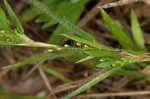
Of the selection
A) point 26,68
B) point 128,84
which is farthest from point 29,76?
point 128,84

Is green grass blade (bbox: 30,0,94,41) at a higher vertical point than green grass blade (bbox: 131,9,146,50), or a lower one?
higher

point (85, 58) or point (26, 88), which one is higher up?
point (85, 58)

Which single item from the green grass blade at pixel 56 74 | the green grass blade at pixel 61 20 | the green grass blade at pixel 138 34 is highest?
the green grass blade at pixel 61 20

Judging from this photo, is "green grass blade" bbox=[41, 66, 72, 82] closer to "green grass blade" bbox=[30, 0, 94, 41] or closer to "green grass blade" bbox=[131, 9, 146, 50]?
"green grass blade" bbox=[131, 9, 146, 50]

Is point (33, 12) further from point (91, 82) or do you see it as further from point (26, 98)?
point (91, 82)

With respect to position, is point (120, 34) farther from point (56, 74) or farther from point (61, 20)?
point (56, 74)

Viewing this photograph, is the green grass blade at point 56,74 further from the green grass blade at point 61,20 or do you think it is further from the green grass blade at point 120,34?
the green grass blade at point 61,20

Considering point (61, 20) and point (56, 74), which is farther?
point (56, 74)

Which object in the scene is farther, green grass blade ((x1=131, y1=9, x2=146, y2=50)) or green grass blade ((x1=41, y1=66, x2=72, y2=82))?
green grass blade ((x1=41, y1=66, x2=72, y2=82))

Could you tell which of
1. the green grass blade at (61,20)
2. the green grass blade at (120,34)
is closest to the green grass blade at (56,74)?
the green grass blade at (120,34)

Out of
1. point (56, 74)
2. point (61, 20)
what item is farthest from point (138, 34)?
point (56, 74)

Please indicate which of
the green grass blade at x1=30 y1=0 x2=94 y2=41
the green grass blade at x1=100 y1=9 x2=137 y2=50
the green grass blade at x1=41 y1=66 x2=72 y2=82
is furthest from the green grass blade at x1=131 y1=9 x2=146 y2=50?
the green grass blade at x1=41 y1=66 x2=72 y2=82
